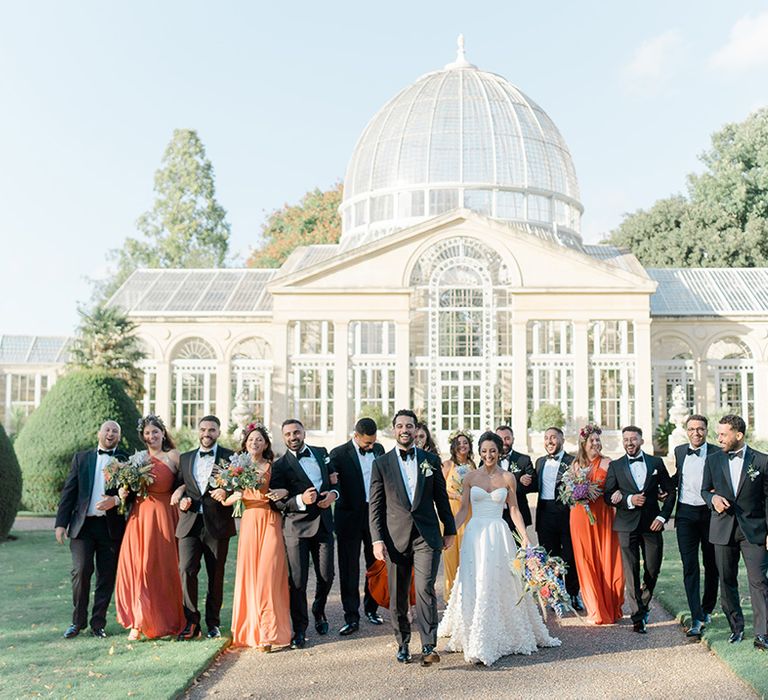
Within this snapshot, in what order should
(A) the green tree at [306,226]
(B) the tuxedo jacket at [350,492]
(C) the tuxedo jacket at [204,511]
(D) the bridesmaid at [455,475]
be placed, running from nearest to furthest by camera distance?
(C) the tuxedo jacket at [204,511]
(B) the tuxedo jacket at [350,492]
(D) the bridesmaid at [455,475]
(A) the green tree at [306,226]

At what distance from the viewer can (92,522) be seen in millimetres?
9352

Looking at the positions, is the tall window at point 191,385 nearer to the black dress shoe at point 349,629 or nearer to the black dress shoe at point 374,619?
the black dress shoe at point 374,619

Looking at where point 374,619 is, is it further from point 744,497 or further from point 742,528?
point 744,497

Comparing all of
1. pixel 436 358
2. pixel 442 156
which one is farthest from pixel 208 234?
pixel 436 358

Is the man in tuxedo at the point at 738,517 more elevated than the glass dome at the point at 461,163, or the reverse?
the glass dome at the point at 461,163

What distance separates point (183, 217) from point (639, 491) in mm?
45365

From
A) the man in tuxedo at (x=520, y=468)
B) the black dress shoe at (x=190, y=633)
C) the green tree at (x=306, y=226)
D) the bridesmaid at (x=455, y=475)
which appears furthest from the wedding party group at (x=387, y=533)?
the green tree at (x=306, y=226)

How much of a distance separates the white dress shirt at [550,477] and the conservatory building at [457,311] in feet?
65.1

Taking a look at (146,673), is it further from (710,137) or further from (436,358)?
(710,137)

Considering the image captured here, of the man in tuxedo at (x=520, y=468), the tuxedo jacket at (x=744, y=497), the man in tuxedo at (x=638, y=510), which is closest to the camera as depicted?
the tuxedo jacket at (x=744, y=497)

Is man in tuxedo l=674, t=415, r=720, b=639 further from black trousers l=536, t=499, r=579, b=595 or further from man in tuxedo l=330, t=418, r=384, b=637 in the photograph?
man in tuxedo l=330, t=418, r=384, b=637

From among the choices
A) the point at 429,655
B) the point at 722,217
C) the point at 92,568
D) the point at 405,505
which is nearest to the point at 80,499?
the point at 92,568

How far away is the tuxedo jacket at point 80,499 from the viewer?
9.29 metres

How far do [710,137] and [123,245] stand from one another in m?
32.9
